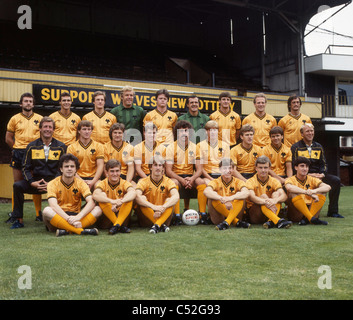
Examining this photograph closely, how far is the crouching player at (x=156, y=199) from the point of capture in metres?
5.11

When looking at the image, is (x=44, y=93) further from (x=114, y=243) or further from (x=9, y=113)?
(x=114, y=243)

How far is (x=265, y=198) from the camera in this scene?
210 inches

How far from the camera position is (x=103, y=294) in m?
2.50

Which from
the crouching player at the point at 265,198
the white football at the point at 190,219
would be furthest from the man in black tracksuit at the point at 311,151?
the white football at the point at 190,219

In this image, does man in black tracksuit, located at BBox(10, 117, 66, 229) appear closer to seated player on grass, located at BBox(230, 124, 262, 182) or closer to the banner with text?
seated player on grass, located at BBox(230, 124, 262, 182)

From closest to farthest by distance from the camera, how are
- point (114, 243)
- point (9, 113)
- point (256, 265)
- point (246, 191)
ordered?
point (256, 265)
point (114, 243)
point (246, 191)
point (9, 113)

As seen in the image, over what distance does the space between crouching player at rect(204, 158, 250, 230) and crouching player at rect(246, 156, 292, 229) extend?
185 millimetres

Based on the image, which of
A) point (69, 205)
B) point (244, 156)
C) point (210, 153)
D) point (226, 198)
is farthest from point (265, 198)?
point (69, 205)

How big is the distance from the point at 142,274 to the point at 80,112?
9.06 meters

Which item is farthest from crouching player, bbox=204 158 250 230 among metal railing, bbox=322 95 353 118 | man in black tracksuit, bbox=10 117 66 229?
metal railing, bbox=322 95 353 118

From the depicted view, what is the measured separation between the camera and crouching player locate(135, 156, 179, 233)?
5.11m

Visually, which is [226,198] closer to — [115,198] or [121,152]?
[115,198]

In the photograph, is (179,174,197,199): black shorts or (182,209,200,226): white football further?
(179,174,197,199): black shorts

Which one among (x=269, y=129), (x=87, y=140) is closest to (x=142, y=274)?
(x=87, y=140)
